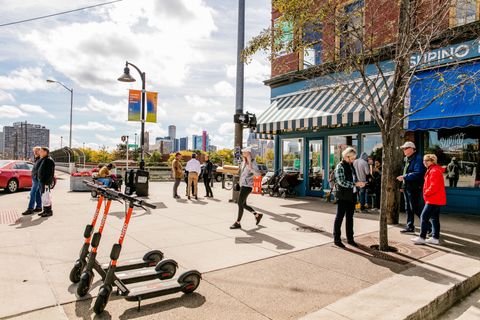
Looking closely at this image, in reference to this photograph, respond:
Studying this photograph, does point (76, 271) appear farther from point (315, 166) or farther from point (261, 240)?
point (315, 166)

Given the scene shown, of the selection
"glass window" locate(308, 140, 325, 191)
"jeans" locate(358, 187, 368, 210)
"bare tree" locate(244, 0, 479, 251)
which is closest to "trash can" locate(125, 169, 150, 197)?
"glass window" locate(308, 140, 325, 191)

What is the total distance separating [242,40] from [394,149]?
5749mm

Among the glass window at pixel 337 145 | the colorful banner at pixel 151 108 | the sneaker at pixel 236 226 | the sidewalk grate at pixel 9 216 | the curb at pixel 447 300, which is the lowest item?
the curb at pixel 447 300

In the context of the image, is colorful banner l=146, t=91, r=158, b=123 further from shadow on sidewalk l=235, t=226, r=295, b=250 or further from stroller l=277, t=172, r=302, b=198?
shadow on sidewalk l=235, t=226, r=295, b=250

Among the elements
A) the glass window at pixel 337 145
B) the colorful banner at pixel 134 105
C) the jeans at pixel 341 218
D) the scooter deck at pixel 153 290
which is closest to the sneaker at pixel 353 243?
the jeans at pixel 341 218

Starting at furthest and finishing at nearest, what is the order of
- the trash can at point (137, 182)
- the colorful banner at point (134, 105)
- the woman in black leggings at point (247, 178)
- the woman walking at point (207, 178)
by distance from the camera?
1. the colorful banner at point (134, 105)
2. the woman walking at point (207, 178)
3. the trash can at point (137, 182)
4. the woman in black leggings at point (247, 178)

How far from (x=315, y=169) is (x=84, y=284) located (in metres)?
11.5

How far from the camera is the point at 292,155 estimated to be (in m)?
15.0

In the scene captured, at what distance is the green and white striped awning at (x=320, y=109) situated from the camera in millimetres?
10203

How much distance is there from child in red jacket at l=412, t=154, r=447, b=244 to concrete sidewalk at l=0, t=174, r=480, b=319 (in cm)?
28

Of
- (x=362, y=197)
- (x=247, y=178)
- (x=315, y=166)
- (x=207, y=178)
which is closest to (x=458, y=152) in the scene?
(x=362, y=197)

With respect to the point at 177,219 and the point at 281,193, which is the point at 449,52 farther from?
the point at 177,219

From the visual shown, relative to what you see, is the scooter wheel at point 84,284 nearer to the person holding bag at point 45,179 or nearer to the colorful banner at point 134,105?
the person holding bag at point 45,179

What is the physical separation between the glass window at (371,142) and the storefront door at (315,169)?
191cm
